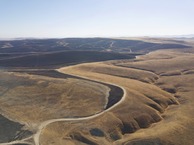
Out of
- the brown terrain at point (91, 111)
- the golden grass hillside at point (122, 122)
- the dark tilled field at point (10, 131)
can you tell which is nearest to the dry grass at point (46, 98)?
the brown terrain at point (91, 111)

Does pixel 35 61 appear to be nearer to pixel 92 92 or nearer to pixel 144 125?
pixel 92 92

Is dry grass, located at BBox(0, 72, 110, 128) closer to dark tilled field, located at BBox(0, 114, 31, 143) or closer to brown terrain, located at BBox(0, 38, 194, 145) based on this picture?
brown terrain, located at BBox(0, 38, 194, 145)

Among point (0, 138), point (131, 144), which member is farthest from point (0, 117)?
point (131, 144)

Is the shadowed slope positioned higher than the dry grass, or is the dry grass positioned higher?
the dry grass

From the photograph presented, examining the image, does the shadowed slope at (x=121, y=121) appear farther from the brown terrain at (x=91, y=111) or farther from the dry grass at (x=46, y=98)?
the dry grass at (x=46, y=98)

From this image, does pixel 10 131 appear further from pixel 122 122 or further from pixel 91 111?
pixel 122 122

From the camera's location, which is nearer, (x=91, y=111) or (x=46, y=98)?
(x=91, y=111)

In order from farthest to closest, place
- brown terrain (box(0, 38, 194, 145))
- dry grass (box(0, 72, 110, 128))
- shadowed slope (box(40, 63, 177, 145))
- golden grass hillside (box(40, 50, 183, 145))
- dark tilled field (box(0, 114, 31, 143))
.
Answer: dry grass (box(0, 72, 110, 128))
brown terrain (box(0, 38, 194, 145))
shadowed slope (box(40, 63, 177, 145))
golden grass hillside (box(40, 50, 183, 145))
dark tilled field (box(0, 114, 31, 143))

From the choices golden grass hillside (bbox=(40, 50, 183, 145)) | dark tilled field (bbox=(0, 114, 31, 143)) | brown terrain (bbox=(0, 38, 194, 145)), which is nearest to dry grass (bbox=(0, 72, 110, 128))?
brown terrain (bbox=(0, 38, 194, 145))

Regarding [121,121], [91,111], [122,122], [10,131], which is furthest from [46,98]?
[122,122]
